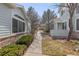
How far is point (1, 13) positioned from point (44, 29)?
11.1 meters

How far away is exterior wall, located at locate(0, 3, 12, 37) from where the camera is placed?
6.91m

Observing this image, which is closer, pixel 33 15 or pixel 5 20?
pixel 5 20

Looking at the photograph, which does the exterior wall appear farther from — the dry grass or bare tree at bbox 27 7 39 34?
bare tree at bbox 27 7 39 34

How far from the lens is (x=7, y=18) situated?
7.93m

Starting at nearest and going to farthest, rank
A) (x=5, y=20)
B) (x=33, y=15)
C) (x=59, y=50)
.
A: (x=5, y=20) → (x=59, y=50) → (x=33, y=15)

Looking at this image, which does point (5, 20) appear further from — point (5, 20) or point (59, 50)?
point (59, 50)

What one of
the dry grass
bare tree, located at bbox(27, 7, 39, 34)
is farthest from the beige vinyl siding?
bare tree, located at bbox(27, 7, 39, 34)

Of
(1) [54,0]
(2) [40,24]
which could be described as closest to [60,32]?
(2) [40,24]

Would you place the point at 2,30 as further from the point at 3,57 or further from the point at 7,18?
the point at 3,57

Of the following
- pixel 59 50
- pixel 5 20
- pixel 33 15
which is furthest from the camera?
pixel 33 15

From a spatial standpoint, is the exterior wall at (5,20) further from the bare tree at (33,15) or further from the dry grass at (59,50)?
A: the bare tree at (33,15)

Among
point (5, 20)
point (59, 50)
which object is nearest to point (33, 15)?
point (59, 50)

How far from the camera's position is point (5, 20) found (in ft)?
24.7

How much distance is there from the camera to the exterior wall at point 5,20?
22.7ft
